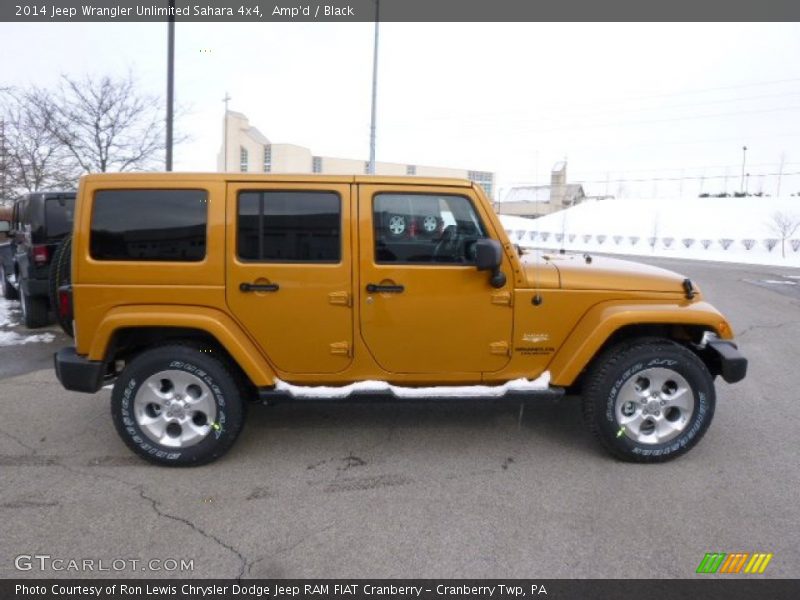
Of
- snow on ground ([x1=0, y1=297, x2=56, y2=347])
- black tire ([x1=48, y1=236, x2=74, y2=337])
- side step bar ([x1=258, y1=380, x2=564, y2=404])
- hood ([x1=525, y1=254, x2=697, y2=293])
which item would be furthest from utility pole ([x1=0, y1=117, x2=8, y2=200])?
hood ([x1=525, y1=254, x2=697, y2=293])

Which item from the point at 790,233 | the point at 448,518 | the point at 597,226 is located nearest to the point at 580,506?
the point at 448,518

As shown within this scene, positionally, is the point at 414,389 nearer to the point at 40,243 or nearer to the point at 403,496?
the point at 403,496

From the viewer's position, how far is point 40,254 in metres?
7.43

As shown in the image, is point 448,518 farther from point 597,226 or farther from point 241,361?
point 597,226

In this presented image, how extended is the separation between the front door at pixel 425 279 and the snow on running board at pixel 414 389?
211 mm

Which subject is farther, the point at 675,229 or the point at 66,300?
the point at 675,229

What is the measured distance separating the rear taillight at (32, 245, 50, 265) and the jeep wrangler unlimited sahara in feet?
14.6

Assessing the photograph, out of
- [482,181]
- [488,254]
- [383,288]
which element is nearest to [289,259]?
[383,288]

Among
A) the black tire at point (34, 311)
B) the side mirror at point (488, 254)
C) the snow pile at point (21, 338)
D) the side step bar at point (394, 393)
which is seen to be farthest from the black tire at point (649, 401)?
the black tire at point (34, 311)

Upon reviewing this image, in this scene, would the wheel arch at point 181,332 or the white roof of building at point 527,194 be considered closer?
the wheel arch at point 181,332

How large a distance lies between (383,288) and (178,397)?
5.12ft

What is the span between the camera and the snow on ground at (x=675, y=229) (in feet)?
109

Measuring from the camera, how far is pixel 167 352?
3.65 metres

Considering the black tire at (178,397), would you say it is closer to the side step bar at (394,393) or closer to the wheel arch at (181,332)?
the wheel arch at (181,332)
